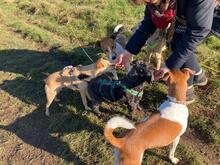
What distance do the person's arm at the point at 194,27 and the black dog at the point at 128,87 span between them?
29.5 inches

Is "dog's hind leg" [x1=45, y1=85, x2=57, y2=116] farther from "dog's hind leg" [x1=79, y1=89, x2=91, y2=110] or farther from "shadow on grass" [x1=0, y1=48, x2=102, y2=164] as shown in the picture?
"dog's hind leg" [x1=79, y1=89, x2=91, y2=110]

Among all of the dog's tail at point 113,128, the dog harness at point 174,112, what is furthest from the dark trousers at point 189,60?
the dog's tail at point 113,128

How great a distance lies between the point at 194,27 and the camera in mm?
4102

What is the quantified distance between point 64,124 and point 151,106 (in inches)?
51.4

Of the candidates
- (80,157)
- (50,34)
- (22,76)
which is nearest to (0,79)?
(22,76)

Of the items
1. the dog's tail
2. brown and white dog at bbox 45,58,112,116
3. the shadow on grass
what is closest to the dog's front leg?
brown and white dog at bbox 45,58,112,116

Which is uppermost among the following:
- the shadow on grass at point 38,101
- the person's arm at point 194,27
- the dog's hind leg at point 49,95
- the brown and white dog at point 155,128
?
the person's arm at point 194,27

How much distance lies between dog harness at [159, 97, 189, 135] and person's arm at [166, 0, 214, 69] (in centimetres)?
45

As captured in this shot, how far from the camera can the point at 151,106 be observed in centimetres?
575

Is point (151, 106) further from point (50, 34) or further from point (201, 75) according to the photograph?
point (50, 34)

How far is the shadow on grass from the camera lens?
5359mm

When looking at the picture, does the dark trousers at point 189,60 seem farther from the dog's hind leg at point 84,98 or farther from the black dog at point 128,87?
the dog's hind leg at point 84,98

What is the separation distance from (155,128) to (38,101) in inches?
101

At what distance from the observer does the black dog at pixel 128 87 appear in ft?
16.9
